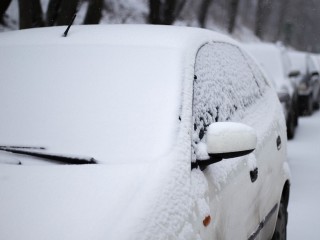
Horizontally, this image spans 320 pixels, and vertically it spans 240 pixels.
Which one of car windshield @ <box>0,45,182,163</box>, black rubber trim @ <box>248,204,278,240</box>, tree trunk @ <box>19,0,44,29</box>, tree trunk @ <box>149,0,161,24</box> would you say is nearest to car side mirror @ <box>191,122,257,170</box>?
car windshield @ <box>0,45,182,163</box>

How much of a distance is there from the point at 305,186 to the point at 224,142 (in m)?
4.11

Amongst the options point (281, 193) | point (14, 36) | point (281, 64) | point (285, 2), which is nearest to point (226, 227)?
point (281, 193)

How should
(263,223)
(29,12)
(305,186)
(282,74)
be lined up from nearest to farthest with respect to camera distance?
(263,223) < (305,186) < (29,12) < (282,74)

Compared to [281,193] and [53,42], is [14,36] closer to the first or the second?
[53,42]

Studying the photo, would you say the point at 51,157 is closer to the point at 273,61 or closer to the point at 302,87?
the point at 273,61

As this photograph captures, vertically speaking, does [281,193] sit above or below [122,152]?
below

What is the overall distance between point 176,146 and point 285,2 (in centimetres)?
4625

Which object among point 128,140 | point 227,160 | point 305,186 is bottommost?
point 305,186

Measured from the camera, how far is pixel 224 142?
2.12 meters

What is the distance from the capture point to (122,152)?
2.07 metres

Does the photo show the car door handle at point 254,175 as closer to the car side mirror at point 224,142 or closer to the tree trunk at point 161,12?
the car side mirror at point 224,142

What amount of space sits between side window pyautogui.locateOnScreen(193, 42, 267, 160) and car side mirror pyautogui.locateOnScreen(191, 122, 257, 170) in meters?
0.06

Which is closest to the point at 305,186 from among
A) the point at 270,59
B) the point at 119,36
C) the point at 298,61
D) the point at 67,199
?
the point at 119,36

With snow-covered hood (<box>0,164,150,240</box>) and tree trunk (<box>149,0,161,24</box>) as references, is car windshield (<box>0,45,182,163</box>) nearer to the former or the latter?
snow-covered hood (<box>0,164,150,240</box>)
